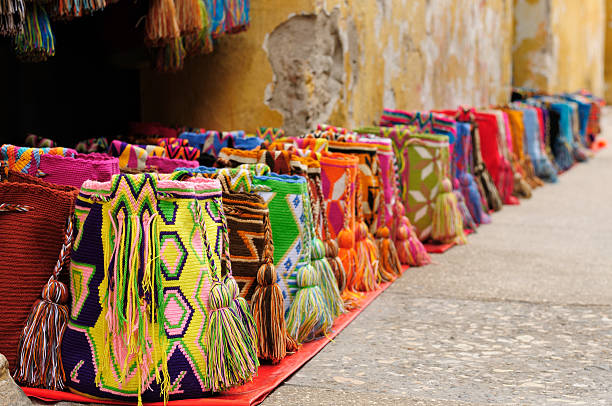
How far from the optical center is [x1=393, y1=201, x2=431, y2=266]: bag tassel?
3188mm

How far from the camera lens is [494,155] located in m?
4.73

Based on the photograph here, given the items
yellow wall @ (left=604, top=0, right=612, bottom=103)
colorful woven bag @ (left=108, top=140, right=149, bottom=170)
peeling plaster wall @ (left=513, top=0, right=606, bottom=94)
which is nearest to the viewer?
colorful woven bag @ (left=108, top=140, right=149, bottom=170)

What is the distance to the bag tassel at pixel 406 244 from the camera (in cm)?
319

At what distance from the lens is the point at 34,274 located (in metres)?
1.91

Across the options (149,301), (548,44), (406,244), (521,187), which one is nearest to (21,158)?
(149,301)

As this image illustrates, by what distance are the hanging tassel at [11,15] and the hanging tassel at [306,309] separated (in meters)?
0.93

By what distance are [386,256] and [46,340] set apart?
1.45 metres

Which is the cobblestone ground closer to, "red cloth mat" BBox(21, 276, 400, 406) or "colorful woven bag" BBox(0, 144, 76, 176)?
"red cloth mat" BBox(21, 276, 400, 406)

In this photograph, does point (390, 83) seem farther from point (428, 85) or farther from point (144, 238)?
point (144, 238)

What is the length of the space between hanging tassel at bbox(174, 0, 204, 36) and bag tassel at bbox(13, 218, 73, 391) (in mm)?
1132

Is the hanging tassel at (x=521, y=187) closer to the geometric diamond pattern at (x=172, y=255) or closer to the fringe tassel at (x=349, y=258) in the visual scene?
the fringe tassel at (x=349, y=258)

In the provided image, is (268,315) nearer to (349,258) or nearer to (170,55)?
(349,258)

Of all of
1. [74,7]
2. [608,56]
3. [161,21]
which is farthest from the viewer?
[608,56]

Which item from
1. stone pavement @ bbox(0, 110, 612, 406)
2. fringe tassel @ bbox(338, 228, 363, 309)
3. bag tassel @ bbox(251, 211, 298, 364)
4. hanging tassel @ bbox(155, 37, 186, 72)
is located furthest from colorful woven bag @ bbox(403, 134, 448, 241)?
bag tassel @ bbox(251, 211, 298, 364)
